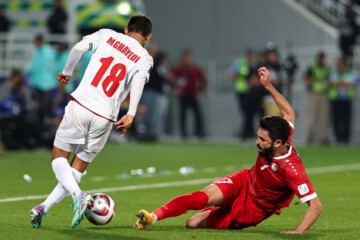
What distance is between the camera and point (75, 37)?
2470 centimetres

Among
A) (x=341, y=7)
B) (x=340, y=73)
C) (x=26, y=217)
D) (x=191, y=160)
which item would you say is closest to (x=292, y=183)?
(x=26, y=217)

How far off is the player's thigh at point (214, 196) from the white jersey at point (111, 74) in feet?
3.58

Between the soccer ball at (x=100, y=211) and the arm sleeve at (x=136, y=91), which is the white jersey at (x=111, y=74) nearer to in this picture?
the arm sleeve at (x=136, y=91)

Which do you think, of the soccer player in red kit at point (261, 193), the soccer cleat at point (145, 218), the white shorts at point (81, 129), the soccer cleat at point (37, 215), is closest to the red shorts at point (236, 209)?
the soccer player in red kit at point (261, 193)

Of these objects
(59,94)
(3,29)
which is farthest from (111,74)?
(3,29)

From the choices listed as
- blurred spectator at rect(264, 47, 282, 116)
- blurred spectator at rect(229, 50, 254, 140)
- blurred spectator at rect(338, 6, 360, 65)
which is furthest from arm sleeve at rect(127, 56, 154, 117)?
blurred spectator at rect(338, 6, 360, 65)

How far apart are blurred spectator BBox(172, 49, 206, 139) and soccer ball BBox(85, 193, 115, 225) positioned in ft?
54.7

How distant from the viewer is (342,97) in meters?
23.8

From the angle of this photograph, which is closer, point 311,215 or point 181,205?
point 311,215

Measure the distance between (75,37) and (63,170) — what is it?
17.1 meters

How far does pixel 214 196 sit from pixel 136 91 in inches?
46.5

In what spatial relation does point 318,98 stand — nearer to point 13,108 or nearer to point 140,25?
point 13,108

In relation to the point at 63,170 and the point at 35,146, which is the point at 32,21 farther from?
the point at 63,170

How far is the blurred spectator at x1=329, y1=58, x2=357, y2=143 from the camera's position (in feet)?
76.8
